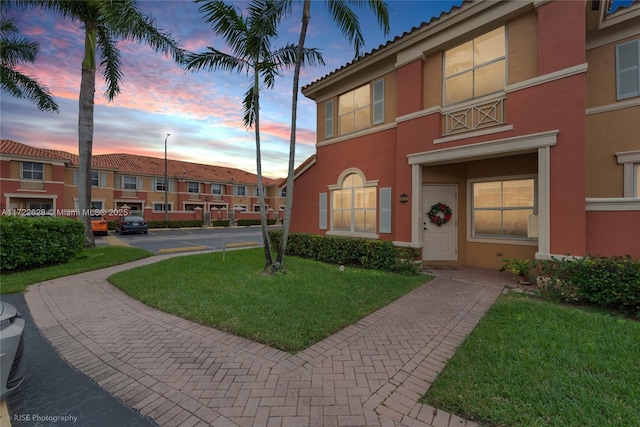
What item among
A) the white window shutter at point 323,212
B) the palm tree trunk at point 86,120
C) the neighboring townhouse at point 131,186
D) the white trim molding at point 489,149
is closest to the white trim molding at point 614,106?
the white trim molding at point 489,149

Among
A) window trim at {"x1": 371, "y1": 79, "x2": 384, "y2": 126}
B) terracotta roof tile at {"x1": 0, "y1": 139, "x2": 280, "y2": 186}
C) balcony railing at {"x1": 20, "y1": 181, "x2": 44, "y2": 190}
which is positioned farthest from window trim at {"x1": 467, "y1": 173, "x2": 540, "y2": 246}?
balcony railing at {"x1": 20, "y1": 181, "x2": 44, "y2": 190}

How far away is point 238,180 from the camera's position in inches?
1570

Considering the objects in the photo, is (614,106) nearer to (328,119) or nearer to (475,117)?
(475,117)

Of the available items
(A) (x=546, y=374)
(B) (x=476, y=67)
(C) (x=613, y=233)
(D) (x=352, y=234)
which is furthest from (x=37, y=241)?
(C) (x=613, y=233)

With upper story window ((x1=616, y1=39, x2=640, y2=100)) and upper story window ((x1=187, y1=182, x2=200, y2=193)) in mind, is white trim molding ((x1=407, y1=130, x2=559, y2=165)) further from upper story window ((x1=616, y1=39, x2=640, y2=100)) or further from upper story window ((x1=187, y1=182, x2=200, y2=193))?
upper story window ((x1=187, y1=182, x2=200, y2=193))

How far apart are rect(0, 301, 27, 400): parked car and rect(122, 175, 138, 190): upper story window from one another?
33544 millimetres

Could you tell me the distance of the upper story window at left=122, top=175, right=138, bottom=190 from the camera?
3014 cm

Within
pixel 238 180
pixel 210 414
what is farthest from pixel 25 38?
pixel 238 180

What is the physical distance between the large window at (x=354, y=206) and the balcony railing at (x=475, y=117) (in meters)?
2.99

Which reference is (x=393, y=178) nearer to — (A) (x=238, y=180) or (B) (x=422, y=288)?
(B) (x=422, y=288)

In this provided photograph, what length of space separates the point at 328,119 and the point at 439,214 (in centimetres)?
554

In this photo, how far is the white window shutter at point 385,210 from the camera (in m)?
8.50

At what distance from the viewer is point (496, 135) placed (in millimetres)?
6418

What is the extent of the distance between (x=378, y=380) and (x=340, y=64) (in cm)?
977
